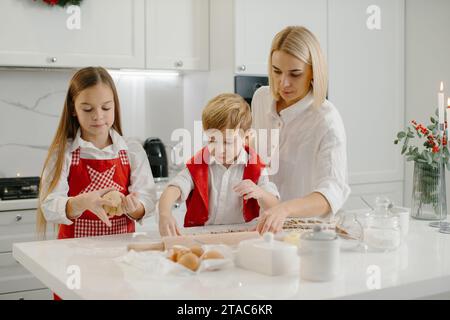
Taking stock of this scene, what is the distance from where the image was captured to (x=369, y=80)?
3.62 m

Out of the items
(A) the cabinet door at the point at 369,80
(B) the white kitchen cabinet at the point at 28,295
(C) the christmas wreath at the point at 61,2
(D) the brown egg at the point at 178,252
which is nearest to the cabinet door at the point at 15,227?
(B) the white kitchen cabinet at the point at 28,295

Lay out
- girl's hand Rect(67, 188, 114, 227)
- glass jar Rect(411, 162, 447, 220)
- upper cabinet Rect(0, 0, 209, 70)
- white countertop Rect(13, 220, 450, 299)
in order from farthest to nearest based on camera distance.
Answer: upper cabinet Rect(0, 0, 209, 70) → glass jar Rect(411, 162, 447, 220) → girl's hand Rect(67, 188, 114, 227) → white countertop Rect(13, 220, 450, 299)

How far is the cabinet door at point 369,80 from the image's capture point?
3498mm

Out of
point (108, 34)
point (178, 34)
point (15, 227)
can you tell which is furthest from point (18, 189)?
point (178, 34)

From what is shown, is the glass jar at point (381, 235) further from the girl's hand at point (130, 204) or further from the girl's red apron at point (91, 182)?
the girl's red apron at point (91, 182)

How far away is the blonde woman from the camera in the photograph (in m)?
1.73

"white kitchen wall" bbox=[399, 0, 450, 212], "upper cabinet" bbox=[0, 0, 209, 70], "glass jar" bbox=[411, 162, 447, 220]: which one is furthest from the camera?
"white kitchen wall" bbox=[399, 0, 450, 212]

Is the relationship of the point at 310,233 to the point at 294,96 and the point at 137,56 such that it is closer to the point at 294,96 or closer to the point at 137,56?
the point at 294,96

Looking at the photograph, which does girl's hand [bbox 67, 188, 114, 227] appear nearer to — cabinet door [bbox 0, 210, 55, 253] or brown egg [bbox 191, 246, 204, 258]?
brown egg [bbox 191, 246, 204, 258]

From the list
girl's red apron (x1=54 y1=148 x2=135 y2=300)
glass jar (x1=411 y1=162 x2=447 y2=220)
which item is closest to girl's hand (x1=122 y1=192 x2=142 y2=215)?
girl's red apron (x1=54 y1=148 x2=135 y2=300)

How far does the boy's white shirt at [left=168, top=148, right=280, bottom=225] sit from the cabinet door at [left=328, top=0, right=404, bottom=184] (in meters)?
1.85

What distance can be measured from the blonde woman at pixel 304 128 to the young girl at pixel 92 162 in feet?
1.47
